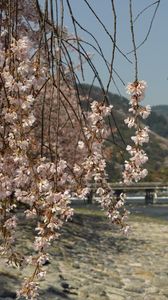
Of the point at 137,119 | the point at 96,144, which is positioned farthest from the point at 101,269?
the point at 137,119

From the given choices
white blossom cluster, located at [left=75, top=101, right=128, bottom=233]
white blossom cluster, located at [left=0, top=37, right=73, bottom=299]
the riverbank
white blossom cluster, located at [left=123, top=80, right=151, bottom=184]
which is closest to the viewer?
white blossom cluster, located at [left=0, top=37, right=73, bottom=299]

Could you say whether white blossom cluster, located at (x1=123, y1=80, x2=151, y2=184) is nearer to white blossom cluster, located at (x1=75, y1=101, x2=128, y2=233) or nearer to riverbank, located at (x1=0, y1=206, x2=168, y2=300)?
white blossom cluster, located at (x1=75, y1=101, x2=128, y2=233)

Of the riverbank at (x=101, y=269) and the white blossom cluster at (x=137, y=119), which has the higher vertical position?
the white blossom cluster at (x=137, y=119)

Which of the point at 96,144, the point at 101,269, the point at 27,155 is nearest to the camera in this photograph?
the point at 27,155

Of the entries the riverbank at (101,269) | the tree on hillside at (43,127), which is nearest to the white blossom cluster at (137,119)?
the tree on hillside at (43,127)

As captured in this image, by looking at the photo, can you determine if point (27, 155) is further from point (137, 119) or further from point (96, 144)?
point (137, 119)

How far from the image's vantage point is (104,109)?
337 centimetres

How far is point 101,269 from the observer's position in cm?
1377

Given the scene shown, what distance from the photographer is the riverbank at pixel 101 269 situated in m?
10.6

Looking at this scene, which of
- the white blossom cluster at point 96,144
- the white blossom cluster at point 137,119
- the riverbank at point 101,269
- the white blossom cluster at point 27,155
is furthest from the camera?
the riverbank at point 101,269

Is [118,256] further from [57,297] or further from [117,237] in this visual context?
[57,297]

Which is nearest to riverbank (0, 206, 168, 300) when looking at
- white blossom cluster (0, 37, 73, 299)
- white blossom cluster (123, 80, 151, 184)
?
white blossom cluster (0, 37, 73, 299)

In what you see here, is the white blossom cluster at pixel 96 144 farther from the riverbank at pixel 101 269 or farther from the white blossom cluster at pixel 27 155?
the riverbank at pixel 101 269

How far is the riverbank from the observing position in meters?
10.6
